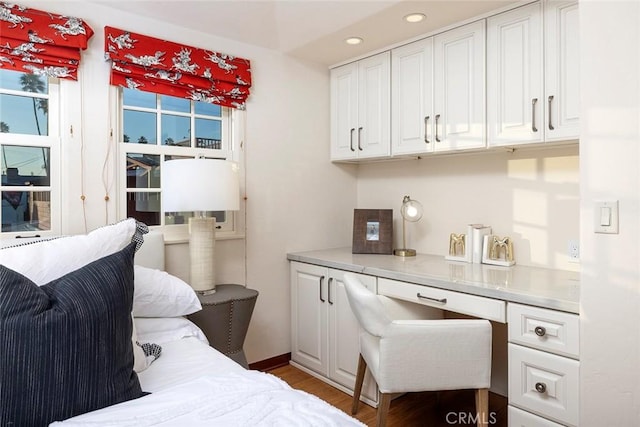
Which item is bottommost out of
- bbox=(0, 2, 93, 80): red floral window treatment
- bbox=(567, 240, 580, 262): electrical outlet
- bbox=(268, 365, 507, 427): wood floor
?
bbox=(268, 365, 507, 427): wood floor

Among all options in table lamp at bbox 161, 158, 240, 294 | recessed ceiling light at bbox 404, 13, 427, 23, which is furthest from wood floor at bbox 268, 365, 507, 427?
recessed ceiling light at bbox 404, 13, 427, 23

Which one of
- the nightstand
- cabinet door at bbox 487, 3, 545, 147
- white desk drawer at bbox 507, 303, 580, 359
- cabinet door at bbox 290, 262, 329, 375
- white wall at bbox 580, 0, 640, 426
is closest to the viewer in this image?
white wall at bbox 580, 0, 640, 426

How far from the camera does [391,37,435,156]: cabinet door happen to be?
2559 mm

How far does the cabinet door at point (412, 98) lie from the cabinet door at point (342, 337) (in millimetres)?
932

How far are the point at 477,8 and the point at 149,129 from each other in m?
1.99

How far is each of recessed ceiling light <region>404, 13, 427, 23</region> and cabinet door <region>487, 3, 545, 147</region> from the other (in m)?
0.36

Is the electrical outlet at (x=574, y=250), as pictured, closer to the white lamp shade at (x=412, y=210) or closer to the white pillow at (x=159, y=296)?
the white lamp shade at (x=412, y=210)

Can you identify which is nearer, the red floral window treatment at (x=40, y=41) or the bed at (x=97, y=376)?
the bed at (x=97, y=376)

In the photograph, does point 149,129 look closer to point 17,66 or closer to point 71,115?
point 71,115

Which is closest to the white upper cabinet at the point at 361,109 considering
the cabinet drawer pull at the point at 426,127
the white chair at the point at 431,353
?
the cabinet drawer pull at the point at 426,127

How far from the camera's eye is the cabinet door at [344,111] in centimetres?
304

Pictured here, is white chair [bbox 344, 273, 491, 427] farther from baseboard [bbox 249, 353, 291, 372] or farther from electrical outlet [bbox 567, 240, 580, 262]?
baseboard [bbox 249, 353, 291, 372]

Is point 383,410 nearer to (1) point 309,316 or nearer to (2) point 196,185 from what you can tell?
(1) point 309,316

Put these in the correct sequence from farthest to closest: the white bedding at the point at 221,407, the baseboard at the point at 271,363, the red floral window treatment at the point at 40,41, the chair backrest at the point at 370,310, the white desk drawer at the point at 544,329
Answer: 1. the baseboard at the point at 271,363
2. the red floral window treatment at the point at 40,41
3. the chair backrest at the point at 370,310
4. the white desk drawer at the point at 544,329
5. the white bedding at the point at 221,407
